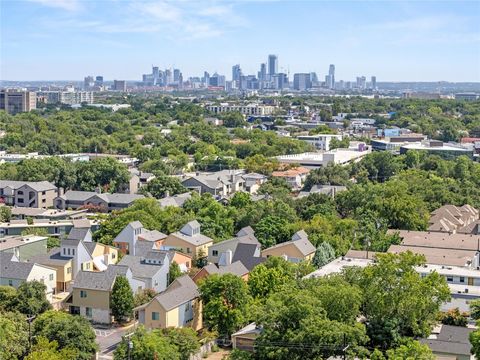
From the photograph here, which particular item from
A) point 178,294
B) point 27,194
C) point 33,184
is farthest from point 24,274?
point 33,184

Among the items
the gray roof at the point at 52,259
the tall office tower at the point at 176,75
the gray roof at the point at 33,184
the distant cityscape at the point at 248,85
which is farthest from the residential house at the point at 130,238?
the tall office tower at the point at 176,75

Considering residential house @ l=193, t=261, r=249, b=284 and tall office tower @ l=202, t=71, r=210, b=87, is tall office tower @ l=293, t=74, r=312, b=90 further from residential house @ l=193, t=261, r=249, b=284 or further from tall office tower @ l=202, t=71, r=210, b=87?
residential house @ l=193, t=261, r=249, b=284

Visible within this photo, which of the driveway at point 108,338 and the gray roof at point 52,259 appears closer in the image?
the driveway at point 108,338

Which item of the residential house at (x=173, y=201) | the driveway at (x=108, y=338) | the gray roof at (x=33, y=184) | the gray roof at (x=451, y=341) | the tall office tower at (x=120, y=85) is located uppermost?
the tall office tower at (x=120, y=85)

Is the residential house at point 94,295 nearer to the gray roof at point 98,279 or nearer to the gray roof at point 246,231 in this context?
the gray roof at point 98,279

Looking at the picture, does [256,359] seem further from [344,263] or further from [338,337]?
[344,263]

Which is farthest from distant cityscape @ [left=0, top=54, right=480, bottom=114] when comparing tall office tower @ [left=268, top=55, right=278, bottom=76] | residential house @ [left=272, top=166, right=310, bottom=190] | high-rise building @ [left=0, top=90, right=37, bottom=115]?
residential house @ [left=272, top=166, right=310, bottom=190]
